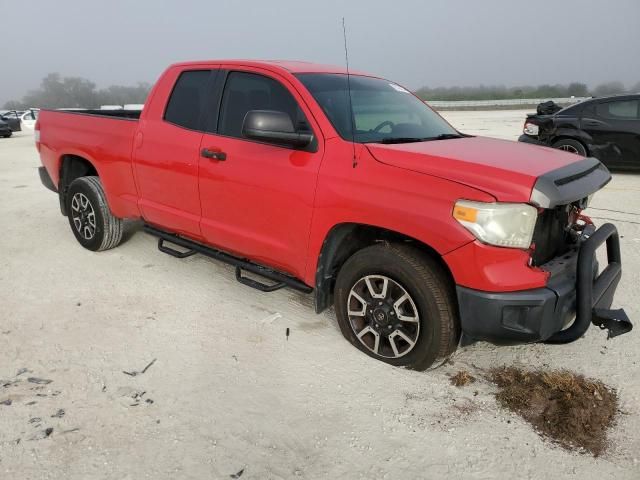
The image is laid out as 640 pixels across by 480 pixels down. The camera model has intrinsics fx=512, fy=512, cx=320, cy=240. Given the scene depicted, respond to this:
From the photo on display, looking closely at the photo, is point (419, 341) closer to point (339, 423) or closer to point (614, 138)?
point (339, 423)

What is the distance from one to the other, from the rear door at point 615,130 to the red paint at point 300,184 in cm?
667

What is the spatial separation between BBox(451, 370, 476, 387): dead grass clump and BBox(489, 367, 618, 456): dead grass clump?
134 mm

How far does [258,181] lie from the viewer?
11.1 ft

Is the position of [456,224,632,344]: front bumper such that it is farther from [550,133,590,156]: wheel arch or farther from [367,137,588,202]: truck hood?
[550,133,590,156]: wheel arch

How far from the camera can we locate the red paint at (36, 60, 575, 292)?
2.58 metres

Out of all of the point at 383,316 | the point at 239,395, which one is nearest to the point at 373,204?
the point at 383,316

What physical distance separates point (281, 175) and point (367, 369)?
4.33ft

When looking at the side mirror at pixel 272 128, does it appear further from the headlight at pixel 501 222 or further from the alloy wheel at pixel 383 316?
the headlight at pixel 501 222

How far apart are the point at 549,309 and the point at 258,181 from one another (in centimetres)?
190

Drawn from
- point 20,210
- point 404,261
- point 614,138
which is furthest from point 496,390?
point 614,138

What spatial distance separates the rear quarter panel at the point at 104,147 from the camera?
4.43 m

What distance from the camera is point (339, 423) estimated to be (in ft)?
8.66

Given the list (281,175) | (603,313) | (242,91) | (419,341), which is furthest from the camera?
(242,91)

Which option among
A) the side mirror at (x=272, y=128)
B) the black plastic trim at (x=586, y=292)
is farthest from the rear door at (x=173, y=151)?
the black plastic trim at (x=586, y=292)
